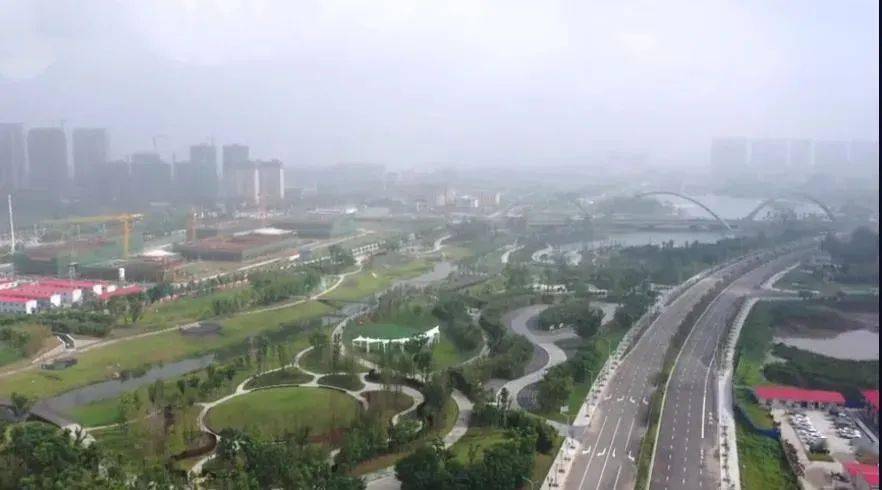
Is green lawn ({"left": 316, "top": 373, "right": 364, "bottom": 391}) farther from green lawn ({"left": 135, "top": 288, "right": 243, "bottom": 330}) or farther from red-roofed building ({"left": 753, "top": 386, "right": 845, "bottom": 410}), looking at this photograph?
red-roofed building ({"left": 753, "top": 386, "right": 845, "bottom": 410})

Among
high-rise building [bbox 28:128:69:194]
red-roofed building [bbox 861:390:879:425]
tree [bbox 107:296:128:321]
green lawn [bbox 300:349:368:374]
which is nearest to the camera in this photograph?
red-roofed building [bbox 861:390:879:425]

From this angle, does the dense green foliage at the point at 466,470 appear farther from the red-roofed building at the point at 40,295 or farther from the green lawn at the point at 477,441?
the red-roofed building at the point at 40,295

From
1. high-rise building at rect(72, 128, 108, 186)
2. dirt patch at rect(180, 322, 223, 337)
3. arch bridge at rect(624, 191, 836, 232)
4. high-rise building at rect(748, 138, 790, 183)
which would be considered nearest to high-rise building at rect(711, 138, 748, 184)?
high-rise building at rect(748, 138, 790, 183)

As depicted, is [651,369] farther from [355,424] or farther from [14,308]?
[14,308]

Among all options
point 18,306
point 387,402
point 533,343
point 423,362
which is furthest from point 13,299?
point 533,343

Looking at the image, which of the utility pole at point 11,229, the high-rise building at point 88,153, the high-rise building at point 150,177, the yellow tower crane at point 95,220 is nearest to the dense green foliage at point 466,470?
the utility pole at point 11,229

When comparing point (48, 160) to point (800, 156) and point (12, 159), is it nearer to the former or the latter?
point (12, 159)
